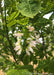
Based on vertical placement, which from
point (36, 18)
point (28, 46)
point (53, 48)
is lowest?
point (53, 48)

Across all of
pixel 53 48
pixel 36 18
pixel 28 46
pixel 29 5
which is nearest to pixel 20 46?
pixel 28 46

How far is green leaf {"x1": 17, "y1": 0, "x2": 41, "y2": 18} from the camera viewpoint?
0.52 ft

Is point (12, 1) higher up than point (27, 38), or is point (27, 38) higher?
point (12, 1)

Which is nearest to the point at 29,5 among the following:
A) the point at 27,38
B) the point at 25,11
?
the point at 25,11

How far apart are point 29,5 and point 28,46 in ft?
0.87

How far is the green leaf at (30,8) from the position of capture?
16 cm

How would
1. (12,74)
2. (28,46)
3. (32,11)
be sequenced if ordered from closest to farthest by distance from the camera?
(32,11) < (12,74) < (28,46)

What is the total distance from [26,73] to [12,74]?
3cm

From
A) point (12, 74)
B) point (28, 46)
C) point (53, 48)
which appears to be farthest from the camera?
point (53, 48)

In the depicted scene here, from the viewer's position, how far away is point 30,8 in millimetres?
164

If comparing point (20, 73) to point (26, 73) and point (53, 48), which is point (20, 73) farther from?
point (53, 48)

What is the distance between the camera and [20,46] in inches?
16.7

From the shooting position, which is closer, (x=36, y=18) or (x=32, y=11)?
(x=32, y=11)

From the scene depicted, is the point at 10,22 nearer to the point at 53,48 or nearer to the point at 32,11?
the point at 32,11
